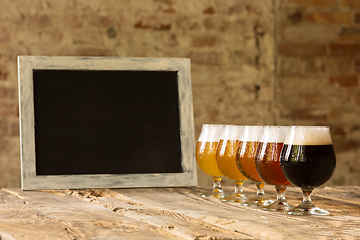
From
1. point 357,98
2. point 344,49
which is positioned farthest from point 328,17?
point 357,98

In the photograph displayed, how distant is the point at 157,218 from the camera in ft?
3.63

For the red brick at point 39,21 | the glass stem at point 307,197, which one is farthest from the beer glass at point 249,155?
the red brick at point 39,21

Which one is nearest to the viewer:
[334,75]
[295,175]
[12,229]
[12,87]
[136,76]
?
[12,229]

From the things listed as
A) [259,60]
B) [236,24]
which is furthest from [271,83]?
[236,24]

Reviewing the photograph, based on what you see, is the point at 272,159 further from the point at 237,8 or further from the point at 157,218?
the point at 237,8

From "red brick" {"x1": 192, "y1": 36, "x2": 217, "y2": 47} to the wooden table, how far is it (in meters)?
1.46

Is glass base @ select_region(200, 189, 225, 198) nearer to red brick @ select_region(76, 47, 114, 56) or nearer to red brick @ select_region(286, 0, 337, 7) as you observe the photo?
red brick @ select_region(76, 47, 114, 56)

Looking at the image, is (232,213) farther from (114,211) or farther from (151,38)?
(151,38)

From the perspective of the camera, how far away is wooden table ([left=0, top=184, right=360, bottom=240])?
95 cm

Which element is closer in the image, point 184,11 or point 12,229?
point 12,229

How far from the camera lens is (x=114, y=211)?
1.20 metres

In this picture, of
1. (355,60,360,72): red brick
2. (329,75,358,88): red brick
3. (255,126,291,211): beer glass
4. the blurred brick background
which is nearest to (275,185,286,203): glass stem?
(255,126,291,211): beer glass

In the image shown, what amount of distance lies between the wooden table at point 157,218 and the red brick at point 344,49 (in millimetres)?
1708

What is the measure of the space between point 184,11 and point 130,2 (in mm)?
306
